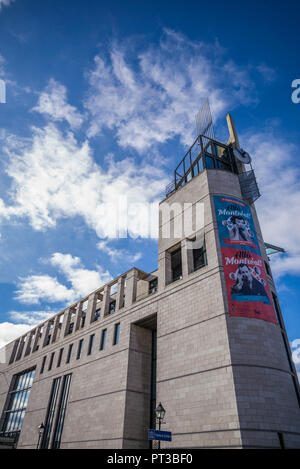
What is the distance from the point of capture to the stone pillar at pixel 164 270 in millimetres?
28422

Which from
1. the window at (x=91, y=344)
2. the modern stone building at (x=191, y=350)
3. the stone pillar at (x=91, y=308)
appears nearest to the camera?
the modern stone building at (x=191, y=350)

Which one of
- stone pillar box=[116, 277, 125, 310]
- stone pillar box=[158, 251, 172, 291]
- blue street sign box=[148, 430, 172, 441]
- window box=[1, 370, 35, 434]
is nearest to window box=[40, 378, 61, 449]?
window box=[1, 370, 35, 434]

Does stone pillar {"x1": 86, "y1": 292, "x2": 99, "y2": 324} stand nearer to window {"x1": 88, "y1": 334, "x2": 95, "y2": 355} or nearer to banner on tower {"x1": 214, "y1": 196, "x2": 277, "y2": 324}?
window {"x1": 88, "y1": 334, "x2": 95, "y2": 355}

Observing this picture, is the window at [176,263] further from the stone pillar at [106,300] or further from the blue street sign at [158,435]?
the blue street sign at [158,435]

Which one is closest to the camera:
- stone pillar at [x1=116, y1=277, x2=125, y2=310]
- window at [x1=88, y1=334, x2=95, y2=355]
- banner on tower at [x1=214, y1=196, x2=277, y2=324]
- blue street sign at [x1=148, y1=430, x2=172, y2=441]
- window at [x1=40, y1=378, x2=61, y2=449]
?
blue street sign at [x1=148, y1=430, x2=172, y2=441]

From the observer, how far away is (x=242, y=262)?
24125 mm

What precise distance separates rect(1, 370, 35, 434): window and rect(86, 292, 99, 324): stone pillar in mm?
15422

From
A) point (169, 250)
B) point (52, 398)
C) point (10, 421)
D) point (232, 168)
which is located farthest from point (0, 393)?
point (232, 168)

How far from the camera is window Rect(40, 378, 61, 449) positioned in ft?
111

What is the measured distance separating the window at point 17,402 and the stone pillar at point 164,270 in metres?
28.8

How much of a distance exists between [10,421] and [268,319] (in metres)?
41.4

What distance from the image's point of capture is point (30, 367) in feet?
149

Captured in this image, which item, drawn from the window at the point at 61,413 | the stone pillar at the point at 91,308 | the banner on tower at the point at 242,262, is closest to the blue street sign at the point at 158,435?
the banner on tower at the point at 242,262
